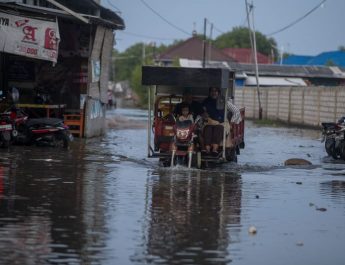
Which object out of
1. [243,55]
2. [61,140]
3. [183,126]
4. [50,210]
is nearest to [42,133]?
[61,140]

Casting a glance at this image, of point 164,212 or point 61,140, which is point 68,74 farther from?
point 164,212

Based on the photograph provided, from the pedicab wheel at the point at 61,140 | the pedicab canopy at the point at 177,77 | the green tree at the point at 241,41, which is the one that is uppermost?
the green tree at the point at 241,41

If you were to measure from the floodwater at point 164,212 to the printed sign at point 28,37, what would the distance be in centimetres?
406

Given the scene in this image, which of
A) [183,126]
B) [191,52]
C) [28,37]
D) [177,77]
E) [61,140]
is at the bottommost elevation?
[61,140]

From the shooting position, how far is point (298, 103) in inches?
1854

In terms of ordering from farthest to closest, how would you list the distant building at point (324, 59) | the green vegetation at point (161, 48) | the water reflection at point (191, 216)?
the green vegetation at point (161, 48)
the distant building at point (324, 59)
the water reflection at point (191, 216)

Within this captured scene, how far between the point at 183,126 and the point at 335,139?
662 cm

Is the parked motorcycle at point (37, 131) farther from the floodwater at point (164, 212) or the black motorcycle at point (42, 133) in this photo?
the floodwater at point (164, 212)

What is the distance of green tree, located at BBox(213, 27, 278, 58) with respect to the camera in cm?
13250

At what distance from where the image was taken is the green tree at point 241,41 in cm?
13250

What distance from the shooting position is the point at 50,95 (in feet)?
90.5

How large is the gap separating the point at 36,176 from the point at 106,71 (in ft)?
51.4

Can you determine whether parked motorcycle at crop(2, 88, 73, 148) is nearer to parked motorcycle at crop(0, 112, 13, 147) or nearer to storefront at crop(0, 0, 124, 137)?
parked motorcycle at crop(0, 112, 13, 147)

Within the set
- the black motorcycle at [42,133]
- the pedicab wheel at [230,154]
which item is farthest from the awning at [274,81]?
the pedicab wheel at [230,154]
